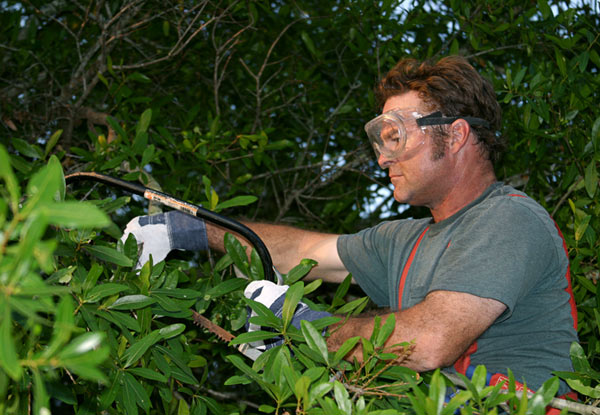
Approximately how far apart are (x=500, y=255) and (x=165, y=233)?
4.48 ft

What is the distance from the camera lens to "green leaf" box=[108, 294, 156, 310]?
183cm

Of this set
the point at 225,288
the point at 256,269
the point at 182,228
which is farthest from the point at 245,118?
the point at 225,288

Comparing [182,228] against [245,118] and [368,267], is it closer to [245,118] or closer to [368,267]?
[368,267]

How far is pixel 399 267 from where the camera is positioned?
2.72m

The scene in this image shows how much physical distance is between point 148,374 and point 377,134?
1492mm

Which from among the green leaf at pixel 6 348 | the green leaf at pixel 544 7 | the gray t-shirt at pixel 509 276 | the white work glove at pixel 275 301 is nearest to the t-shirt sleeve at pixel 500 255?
the gray t-shirt at pixel 509 276

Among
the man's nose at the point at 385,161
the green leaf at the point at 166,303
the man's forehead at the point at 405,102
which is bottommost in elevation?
the green leaf at the point at 166,303

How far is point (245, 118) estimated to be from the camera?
4.05 metres

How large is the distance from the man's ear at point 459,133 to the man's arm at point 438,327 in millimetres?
813

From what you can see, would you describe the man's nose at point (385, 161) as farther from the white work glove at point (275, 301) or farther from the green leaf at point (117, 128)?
the green leaf at point (117, 128)

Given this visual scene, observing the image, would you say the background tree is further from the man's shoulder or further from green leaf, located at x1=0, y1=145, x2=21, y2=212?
green leaf, located at x1=0, y1=145, x2=21, y2=212

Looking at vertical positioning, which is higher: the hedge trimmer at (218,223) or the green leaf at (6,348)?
the green leaf at (6,348)

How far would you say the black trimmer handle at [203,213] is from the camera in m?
2.40

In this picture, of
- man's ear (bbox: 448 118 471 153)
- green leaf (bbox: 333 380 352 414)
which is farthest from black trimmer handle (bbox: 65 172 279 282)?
green leaf (bbox: 333 380 352 414)
